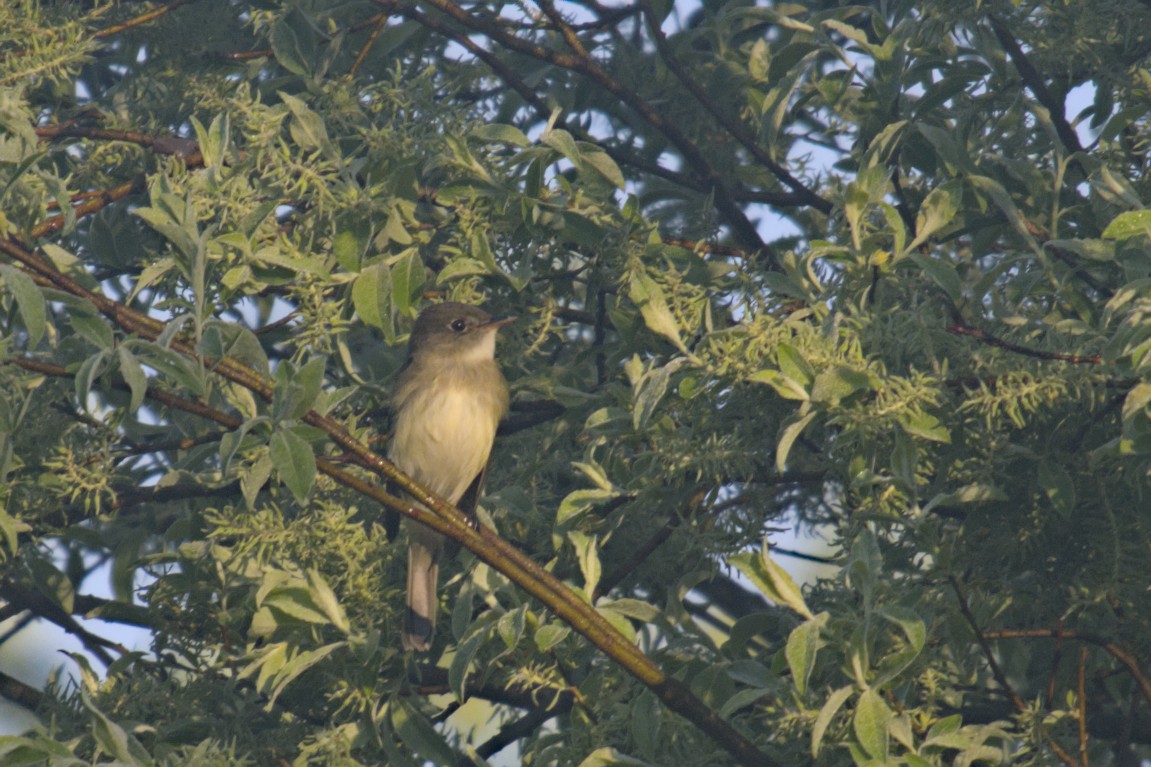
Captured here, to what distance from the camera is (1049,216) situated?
12.5 feet

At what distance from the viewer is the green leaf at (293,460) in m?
2.73

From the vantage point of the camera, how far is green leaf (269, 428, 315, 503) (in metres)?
2.73

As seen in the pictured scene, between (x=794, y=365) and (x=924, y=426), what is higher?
(x=794, y=365)

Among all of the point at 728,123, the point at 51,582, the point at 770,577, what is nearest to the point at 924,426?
the point at 770,577

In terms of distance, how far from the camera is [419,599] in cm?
397

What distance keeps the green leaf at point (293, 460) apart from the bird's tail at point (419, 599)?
1.22m

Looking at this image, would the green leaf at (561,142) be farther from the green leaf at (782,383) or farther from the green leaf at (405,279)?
the green leaf at (782,383)

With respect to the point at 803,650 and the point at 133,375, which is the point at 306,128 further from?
the point at 803,650

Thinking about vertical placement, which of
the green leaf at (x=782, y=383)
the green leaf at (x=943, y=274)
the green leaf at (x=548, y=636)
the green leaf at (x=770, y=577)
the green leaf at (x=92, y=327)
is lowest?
the green leaf at (x=770, y=577)

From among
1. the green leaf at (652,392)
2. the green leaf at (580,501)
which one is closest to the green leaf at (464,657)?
the green leaf at (580,501)

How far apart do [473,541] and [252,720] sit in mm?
1136

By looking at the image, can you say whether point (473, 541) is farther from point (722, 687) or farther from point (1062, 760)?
point (1062, 760)

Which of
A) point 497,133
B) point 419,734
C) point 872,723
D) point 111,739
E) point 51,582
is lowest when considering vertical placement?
point 872,723

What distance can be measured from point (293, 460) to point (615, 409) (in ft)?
3.36
